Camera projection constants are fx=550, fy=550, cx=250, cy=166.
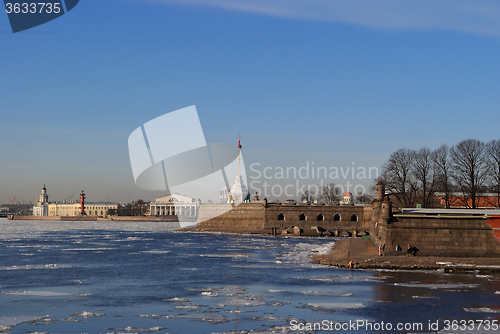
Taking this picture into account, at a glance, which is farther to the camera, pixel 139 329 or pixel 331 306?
pixel 331 306

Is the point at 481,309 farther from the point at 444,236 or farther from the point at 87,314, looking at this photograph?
the point at 444,236

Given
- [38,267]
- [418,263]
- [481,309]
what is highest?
[418,263]

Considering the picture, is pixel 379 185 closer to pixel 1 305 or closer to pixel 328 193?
pixel 1 305

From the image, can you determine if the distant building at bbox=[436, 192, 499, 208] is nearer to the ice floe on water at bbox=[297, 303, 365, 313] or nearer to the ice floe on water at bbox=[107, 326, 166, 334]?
the ice floe on water at bbox=[297, 303, 365, 313]

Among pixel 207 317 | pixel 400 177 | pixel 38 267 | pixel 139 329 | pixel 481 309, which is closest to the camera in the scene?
pixel 139 329

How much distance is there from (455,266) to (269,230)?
182ft

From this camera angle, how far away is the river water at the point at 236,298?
21359 millimetres

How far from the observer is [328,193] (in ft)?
479

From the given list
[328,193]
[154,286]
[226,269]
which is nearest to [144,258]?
[226,269]

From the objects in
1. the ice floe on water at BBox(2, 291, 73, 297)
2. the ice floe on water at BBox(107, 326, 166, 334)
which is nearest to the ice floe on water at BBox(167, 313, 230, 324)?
the ice floe on water at BBox(107, 326, 166, 334)

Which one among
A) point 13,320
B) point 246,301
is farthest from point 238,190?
point 13,320

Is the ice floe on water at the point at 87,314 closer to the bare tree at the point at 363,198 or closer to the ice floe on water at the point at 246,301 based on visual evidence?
the ice floe on water at the point at 246,301

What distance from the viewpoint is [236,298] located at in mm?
27172

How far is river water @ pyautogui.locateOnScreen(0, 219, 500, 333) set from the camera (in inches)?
841
